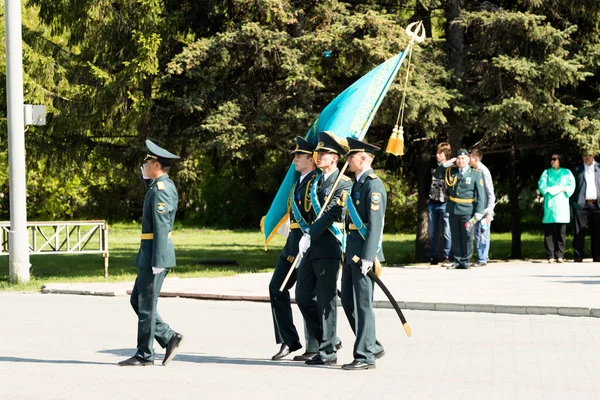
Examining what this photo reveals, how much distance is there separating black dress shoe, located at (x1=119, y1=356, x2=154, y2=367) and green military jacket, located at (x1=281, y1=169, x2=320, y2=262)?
1.58 m

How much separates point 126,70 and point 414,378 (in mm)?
12121

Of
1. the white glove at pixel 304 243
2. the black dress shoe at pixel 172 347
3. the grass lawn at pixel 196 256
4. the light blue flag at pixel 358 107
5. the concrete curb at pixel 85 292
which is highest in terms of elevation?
the light blue flag at pixel 358 107

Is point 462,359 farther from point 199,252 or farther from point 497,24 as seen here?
point 199,252

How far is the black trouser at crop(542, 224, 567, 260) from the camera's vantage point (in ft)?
65.0

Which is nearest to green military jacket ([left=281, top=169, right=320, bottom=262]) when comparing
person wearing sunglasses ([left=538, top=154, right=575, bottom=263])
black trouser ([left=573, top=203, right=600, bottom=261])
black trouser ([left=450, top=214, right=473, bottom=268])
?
black trouser ([left=450, top=214, right=473, bottom=268])

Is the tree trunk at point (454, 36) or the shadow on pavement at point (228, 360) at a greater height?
the tree trunk at point (454, 36)

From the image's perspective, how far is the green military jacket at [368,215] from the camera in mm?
8852

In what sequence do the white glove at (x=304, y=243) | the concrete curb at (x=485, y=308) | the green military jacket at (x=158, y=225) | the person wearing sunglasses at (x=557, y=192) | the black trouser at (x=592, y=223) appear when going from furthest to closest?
the black trouser at (x=592, y=223)
the person wearing sunglasses at (x=557, y=192)
the concrete curb at (x=485, y=308)
the white glove at (x=304, y=243)
the green military jacket at (x=158, y=225)

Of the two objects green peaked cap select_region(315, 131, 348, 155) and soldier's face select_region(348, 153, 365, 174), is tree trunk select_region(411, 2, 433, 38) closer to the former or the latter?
green peaked cap select_region(315, 131, 348, 155)

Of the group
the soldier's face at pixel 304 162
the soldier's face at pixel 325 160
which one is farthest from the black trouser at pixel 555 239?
the soldier's face at pixel 325 160

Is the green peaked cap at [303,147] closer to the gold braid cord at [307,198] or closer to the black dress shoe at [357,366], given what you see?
the gold braid cord at [307,198]

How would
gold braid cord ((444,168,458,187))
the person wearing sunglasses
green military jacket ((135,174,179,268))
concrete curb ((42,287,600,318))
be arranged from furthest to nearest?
the person wearing sunglasses → gold braid cord ((444,168,458,187)) → concrete curb ((42,287,600,318)) → green military jacket ((135,174,179,268))

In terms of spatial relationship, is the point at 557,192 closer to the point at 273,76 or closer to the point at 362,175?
the point at 273,76

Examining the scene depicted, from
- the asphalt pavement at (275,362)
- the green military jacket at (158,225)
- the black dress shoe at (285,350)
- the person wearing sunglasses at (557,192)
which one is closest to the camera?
the asphalt pavement at (275,362)
